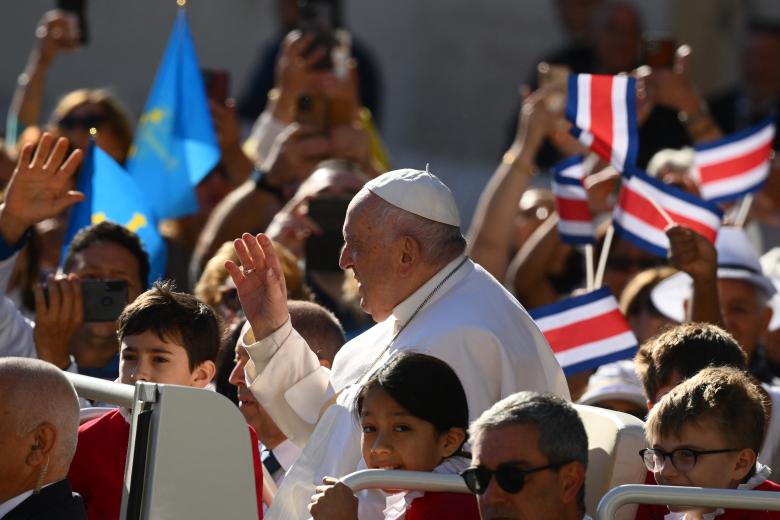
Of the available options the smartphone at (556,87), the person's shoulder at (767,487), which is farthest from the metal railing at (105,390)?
the smartphone at (556,87)

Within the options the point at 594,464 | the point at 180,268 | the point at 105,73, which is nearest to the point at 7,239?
the point at 180,268

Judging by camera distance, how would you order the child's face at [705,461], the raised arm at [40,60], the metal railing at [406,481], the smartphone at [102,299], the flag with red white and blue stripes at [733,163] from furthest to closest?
the raised arm at [40,60]
the flag with red white and blue stripes at [733,163]
the smartphone at [102,299]
the child's face at [705,461]
the metal railing at [406,481]

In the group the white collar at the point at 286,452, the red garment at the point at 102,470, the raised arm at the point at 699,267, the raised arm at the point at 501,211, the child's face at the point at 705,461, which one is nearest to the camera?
the child's face at the point at 705,461

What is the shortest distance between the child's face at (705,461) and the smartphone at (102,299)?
267cm

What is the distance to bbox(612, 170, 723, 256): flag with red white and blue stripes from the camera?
7691 mm

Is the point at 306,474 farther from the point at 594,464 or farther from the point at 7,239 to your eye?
the point at 7,239

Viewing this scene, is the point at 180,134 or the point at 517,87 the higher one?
the point at 180,134

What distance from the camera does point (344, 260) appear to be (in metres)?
5.78

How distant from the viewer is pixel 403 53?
1493 centimetres

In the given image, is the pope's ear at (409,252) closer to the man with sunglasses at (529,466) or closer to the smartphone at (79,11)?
the man with sunglasses at (529,466)

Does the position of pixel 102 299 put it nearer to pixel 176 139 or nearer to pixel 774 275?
pixel 176 139

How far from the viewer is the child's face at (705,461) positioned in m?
4.79

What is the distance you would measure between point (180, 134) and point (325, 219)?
1732 millimetres

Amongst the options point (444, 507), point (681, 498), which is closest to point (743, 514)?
point (681, 498)
